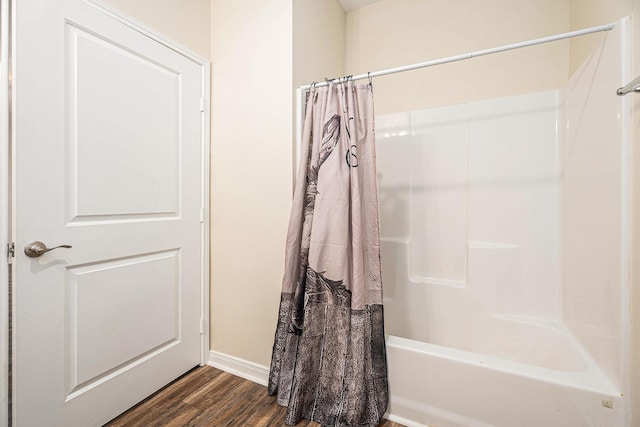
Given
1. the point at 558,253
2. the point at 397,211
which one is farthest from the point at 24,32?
the point at 558,253

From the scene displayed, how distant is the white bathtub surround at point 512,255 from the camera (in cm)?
109

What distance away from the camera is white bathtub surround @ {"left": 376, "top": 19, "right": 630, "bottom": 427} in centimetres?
109

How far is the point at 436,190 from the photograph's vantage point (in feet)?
6.41

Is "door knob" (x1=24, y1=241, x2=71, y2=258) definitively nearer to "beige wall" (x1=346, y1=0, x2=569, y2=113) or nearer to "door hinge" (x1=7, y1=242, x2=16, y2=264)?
"door hinge" (x1=7, y1=242, x2=16, y2=264)

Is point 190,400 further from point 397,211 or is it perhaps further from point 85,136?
point 397,211

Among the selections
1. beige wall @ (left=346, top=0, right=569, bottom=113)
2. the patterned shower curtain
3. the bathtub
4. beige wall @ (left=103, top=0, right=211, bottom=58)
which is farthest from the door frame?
beige wall @ (left=346, top=0, right=569, bottom=113)

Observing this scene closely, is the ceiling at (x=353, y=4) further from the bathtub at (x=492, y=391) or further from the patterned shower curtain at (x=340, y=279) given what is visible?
the bathtub at (x=492, y=391)

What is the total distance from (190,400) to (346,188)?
139 centimetres

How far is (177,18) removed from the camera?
5.31 feet

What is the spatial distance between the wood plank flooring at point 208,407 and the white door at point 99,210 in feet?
0.24

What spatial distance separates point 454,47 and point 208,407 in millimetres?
2663

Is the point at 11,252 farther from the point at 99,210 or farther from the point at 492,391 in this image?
→ the point at 492,391

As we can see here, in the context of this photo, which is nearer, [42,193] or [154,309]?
[42,193]

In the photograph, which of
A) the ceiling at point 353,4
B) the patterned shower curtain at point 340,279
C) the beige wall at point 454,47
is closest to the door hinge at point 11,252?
the patterned shower curtain at point 340,279
